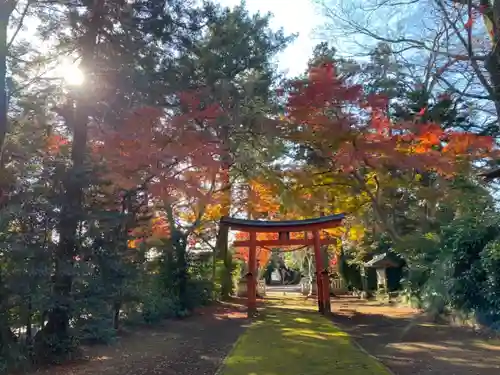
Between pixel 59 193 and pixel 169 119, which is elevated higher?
pixel 169 119

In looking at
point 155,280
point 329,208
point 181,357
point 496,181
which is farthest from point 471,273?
point 155,280

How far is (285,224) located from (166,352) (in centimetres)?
698

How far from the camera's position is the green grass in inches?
223

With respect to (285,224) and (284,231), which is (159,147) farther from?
(284,231)

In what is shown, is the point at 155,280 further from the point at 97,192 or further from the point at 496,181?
the point at 496,181

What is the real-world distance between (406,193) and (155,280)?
22.4ft

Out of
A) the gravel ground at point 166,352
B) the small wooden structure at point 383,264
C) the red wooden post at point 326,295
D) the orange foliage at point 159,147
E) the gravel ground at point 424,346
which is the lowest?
the gravel ground at point 166,352

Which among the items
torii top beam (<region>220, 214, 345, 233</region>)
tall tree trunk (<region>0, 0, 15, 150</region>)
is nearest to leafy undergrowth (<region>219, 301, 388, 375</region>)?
torii top beam (<region>220, 214, 345, 233</region>)

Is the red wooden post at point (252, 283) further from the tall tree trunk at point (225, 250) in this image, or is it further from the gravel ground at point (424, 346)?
the gravel ground at point (424, 346)

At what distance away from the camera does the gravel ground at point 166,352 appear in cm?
598

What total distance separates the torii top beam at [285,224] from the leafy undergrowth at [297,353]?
331 centimetres

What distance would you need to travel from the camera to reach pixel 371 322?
1143cm

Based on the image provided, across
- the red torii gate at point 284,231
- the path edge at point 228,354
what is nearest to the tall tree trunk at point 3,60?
the path edge at point 228,354

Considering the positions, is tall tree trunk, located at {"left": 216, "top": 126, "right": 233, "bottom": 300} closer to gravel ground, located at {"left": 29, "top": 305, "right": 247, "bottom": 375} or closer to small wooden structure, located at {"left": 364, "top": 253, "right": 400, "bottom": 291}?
gravel ground, located at {"left": 29, "top": 305, "right": 247, "bottom": 375}
